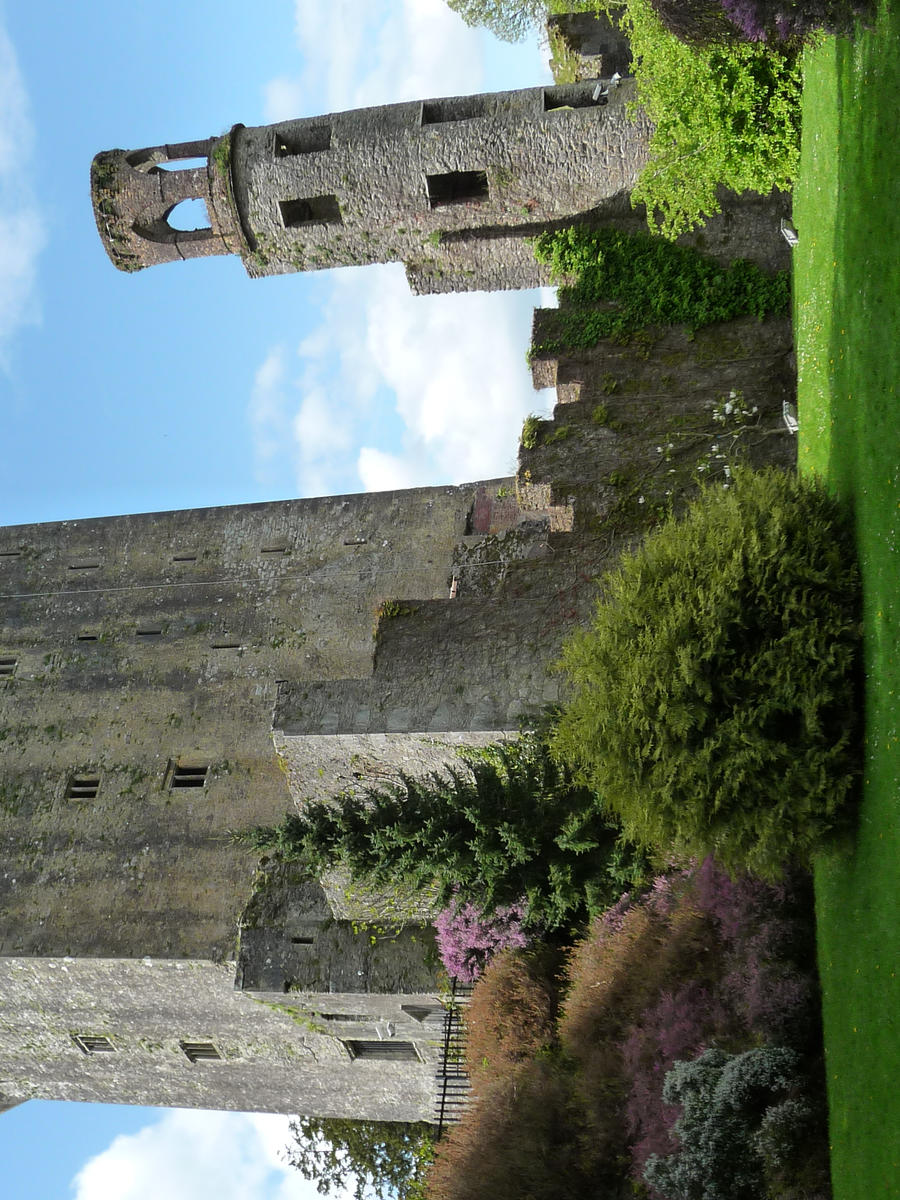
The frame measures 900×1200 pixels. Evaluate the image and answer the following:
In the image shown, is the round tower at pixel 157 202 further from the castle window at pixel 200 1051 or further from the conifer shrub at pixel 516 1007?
the castle window at pixel 200 1051

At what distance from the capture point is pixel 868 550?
22.8 ft

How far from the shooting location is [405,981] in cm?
1173

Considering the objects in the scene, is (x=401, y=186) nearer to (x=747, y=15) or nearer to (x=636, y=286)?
(x=636, y=286)

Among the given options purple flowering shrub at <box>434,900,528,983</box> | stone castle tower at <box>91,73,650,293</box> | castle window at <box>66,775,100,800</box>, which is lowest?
purple flowering shrub at <box>434,900,528,983</box>

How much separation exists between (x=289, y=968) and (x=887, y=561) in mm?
8667

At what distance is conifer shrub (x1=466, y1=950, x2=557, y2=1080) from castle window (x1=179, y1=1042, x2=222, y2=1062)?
5661mm

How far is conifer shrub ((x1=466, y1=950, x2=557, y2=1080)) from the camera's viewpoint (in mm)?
10617

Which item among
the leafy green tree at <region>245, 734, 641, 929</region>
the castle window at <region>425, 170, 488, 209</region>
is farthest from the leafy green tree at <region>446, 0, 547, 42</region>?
the leafy green tree at <region>245, 734, 641, 929</region>

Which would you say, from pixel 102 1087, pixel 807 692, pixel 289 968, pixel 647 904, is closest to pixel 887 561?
pixel 807 692

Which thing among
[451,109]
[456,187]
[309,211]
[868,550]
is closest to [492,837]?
[868,550]

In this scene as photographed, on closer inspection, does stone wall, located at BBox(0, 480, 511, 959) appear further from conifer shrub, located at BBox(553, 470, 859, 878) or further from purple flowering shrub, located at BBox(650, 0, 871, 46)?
conifer shrub, located at BBox(553, 470, 859, 878)

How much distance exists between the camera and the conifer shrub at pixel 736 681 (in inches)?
278

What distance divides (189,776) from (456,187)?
8964 mm

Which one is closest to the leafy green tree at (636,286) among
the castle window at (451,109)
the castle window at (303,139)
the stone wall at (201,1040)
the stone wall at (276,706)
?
the stone wall at (276,706)
